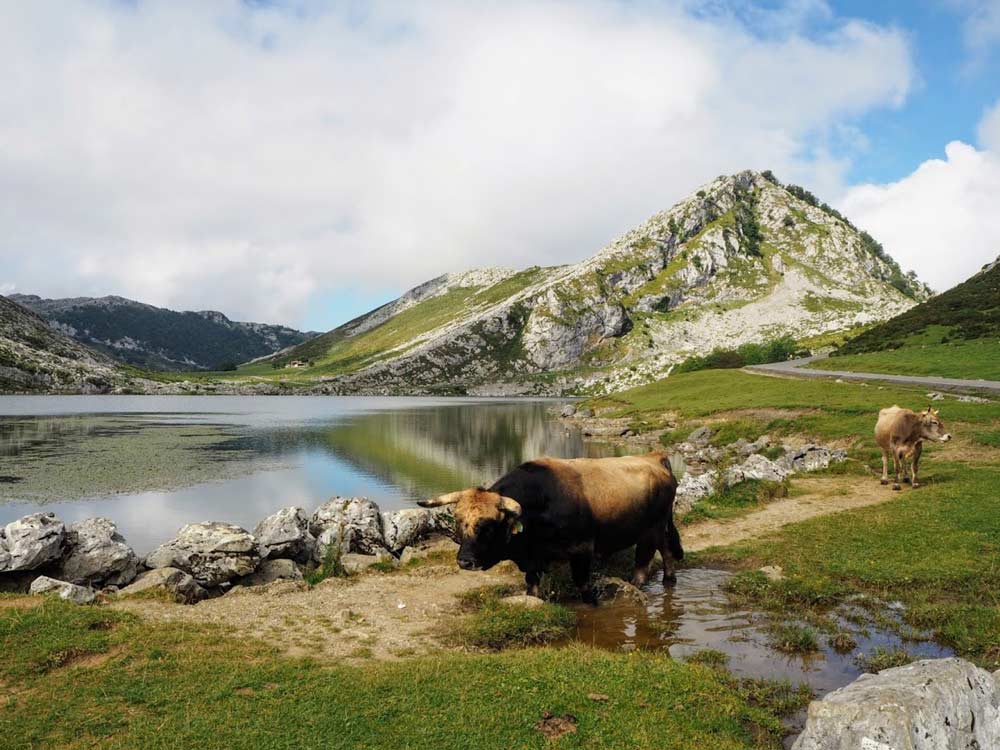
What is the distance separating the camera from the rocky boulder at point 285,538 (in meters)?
21.5

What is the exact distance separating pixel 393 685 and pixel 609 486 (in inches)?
319

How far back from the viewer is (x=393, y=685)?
10.4m

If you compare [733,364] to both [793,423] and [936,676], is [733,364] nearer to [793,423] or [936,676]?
[793,423]

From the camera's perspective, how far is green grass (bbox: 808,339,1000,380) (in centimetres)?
6694

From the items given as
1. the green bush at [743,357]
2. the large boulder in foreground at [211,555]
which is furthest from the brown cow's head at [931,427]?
the green bush at [743,357]

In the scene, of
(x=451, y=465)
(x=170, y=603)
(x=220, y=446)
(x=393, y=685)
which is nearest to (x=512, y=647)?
(x=393, y=685)

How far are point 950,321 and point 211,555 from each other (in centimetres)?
12153

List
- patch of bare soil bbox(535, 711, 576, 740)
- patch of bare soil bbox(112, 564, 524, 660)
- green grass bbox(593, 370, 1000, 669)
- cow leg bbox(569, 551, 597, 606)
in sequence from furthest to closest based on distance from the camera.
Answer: cow leg bbox(569, 551, 597, 606), green grass bbox(593, 370, 1000, 669), patch of bare soil bbox(112, 564, 524, 660), patch of bare soil bbox(535, 711, 576, 740)

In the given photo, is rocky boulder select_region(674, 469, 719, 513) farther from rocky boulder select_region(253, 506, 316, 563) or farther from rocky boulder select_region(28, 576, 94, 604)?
rocky boulder select_region(28, 576, 94, 604)

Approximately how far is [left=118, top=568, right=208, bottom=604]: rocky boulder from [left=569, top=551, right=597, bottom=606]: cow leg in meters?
10.8

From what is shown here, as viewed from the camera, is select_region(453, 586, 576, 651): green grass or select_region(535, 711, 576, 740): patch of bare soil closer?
select_region(535, 711, 576, 740): patch of bare soil

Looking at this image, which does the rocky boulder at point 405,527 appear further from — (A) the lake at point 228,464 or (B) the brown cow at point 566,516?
(A) the lake at point 228,464

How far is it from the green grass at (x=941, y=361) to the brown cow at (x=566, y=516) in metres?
64.2

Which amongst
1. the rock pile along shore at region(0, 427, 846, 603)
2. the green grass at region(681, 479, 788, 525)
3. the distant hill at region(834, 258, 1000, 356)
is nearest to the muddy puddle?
the rock pile along shore at region(0, 427, 846, 603)
